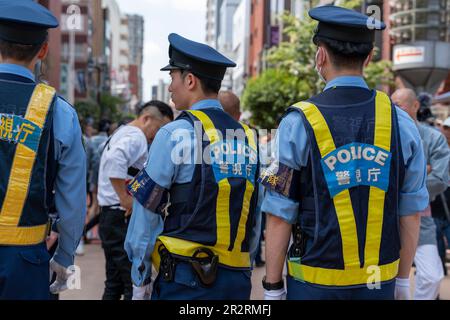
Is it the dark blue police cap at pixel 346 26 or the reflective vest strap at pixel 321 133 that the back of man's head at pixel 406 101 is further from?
the reflective vest strap at pixel 321 133

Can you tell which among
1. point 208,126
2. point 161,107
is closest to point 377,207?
point 208,126

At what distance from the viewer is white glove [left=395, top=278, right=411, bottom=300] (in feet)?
11.3

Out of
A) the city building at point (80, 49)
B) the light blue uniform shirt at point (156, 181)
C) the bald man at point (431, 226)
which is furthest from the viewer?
the city building at point (80, 49)

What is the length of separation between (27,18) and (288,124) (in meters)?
1.28

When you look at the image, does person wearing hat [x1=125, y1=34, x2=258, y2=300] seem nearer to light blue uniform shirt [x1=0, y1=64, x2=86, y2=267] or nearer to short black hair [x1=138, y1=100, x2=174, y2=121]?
light blue uniform shirt [x1=0, y1=64, x2=86, y2=267]

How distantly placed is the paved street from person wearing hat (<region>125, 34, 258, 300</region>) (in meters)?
3.98

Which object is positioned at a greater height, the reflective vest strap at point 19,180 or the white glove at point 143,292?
the reflective vest strap at point 19,180

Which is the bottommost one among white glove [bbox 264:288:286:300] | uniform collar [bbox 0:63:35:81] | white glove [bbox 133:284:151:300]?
white glove [bbox 133:284:151:300]

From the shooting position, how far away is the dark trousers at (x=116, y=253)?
244 inches

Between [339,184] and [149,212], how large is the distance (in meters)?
1.05

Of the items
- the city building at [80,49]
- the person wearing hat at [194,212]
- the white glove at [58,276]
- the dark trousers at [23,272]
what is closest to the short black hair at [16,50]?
the person wearing hat at [194,212]

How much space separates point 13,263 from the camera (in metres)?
3.22

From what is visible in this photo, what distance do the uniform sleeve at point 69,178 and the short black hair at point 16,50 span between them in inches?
10.1

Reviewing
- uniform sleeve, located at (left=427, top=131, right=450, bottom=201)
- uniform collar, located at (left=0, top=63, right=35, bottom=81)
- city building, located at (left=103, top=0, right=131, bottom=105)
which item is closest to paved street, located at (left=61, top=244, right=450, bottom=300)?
uniform sleeve, located at (left=427, top=131, right=450, bottom=201)
